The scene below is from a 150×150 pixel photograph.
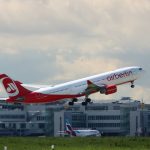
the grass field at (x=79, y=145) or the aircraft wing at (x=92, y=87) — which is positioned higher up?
the aircraft wing at (x=92, y=87)

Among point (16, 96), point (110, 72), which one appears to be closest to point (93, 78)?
point (110, 72)

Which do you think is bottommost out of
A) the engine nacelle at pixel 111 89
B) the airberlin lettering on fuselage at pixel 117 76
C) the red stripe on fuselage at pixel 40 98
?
the red stripe on fuselage at pixel 40 98

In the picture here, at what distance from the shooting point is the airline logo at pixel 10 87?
173163mm

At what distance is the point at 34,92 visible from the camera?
175250 mm

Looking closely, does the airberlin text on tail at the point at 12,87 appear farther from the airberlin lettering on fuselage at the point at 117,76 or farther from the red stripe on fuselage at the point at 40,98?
the airberlin lettering on fuselage at the point at 117,76

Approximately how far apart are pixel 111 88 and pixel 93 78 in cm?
581

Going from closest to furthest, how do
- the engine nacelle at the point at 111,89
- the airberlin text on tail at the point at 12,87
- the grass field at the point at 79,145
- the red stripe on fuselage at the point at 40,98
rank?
the grass field at the point at 79,145 → the red stripe on fuselage at the point at 40,98 → the airberlin text on tail at the point at 12,87 → the engine nacelle at the point at 111,89

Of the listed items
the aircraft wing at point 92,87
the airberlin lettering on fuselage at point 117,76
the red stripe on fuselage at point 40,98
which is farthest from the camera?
the aircraft wing at point 92,87

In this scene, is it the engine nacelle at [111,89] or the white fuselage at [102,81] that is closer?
the engine nacelle at [111,89]

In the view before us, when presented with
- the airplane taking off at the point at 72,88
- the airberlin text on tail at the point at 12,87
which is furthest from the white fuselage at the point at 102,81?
the airberlin text on tail at the point at 12,87

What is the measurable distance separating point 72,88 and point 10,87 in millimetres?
12795

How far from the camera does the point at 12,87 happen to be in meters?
175

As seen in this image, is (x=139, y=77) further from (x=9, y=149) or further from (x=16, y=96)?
(x=9, y=149)

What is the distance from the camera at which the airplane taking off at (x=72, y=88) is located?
570 feet
